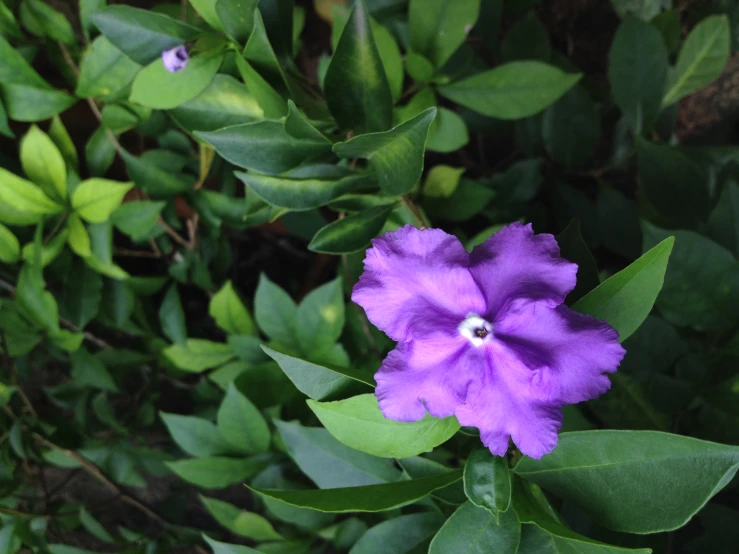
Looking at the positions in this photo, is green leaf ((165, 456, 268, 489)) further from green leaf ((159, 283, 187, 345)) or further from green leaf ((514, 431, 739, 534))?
green leaf ((514, 431, 739, 534))

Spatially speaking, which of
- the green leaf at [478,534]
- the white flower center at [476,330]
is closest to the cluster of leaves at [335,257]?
the green leaf at [478,534]

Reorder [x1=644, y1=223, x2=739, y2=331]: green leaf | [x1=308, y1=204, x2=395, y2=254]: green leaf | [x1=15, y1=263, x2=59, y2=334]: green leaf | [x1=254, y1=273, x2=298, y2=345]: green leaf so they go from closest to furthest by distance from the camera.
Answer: [x1=308, y1=204, x2=395, y2=254]: green leaf, [x1=644, y1=223, x2=739, y2=331]: green leaf, [x1=15, y1=263, x2=59, y2=334]: green leaf, [x1=254, y1=273, x2=298, y2=345]: green leaf

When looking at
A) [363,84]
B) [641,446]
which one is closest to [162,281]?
[363,84]

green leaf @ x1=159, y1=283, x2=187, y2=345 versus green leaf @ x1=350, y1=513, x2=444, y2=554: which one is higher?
green leaf @ x1=350, y1=513, x2=444, y2=554

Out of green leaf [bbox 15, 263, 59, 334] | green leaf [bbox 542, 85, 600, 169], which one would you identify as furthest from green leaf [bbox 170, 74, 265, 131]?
green leaf [bbox 542, 85, 600, 169]

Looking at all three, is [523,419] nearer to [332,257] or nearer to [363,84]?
[363,84]

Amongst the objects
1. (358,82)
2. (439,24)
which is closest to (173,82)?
(358,82)

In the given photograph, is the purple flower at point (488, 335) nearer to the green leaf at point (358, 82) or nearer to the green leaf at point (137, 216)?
the green leaf at point (358, 82)
